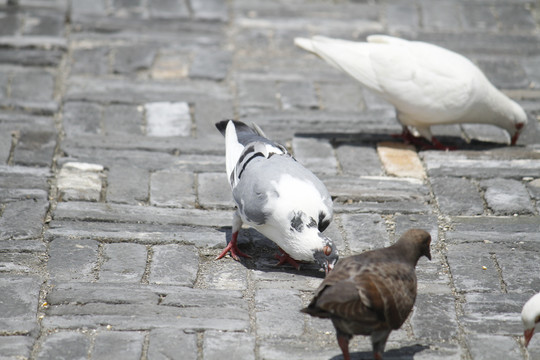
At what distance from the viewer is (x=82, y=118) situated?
20.6 feet

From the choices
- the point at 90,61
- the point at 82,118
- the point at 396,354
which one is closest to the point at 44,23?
the point at 90,61

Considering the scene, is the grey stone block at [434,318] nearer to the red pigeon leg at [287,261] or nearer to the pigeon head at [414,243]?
the pigeon head at [414,243]

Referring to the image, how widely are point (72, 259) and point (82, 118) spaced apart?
6.73 feet

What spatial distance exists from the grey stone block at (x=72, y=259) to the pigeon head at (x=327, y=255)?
4.12 feet

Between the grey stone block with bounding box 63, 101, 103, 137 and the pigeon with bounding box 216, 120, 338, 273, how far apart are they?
1823 mm

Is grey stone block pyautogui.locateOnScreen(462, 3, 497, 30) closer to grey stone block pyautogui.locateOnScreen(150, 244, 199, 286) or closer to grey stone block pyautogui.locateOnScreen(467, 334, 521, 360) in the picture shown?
grey stone block pyautogui.locateOnScreen(150, 244, 199, 286)

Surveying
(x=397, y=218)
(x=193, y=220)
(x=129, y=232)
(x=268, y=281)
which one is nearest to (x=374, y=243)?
(x=397, y=218)

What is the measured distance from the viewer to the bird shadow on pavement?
12.4ft

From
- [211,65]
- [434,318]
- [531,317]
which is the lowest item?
[211,65]

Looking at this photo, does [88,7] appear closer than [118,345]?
No

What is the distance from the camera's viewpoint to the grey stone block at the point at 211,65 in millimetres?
7090

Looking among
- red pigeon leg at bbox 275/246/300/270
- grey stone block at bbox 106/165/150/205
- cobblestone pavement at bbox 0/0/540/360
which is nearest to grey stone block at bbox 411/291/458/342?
cobblestone pavement at bbox 0/0/540/360

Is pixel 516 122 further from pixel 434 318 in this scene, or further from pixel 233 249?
pixel 233 249

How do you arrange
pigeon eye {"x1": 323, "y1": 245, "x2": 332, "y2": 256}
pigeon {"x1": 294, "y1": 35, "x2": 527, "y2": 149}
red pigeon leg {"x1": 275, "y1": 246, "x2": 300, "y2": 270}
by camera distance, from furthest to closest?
pigeon {"x1": 294, "y1": 35, "x2": 527, "y2": 149}
red pigeon leg {"x1": 275, "y1": 246, "x2": 300, "y2": 270}
pigeon eye {"x1": 323, "y1": 245, "x2": 332, "y2": 256}
